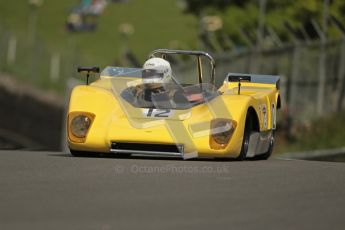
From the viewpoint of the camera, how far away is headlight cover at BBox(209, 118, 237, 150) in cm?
1226

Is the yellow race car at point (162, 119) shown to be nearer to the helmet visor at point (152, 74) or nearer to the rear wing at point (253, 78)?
the helmet visor at point (152, 74)

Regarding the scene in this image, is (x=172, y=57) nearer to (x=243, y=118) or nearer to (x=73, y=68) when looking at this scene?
(x=73, y=68)

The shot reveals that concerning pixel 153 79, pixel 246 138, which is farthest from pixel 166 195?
pixel 153 79

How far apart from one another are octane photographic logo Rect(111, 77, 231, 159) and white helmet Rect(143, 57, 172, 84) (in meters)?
0.66

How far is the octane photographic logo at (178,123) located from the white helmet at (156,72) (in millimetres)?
657

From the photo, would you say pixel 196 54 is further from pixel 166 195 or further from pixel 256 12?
pixel 256 12

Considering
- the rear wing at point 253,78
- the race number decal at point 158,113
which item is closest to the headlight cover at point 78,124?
the race number decal at point 158,113

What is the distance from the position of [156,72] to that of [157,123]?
3.71 ft

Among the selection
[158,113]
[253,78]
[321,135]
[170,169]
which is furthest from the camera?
[321,135]

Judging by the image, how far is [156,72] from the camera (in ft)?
43.6

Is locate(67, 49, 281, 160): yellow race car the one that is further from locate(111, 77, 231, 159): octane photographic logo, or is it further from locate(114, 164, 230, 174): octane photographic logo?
locate(114, 164, 230, 174): octane photographic logo

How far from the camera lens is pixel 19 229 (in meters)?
6.73

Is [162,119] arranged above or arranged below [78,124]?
above

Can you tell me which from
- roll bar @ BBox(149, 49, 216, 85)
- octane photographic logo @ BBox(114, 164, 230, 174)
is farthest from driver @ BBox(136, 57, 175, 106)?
octane photographic logo @ BBox(114, 164, 230, 174)
